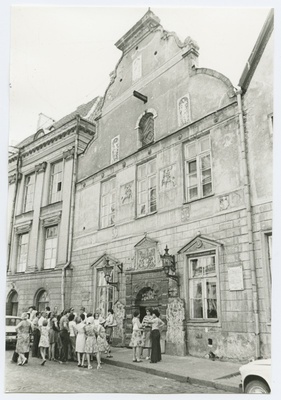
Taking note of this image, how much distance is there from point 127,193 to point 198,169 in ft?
9.75

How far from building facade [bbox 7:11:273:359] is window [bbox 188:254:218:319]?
0.03 meters

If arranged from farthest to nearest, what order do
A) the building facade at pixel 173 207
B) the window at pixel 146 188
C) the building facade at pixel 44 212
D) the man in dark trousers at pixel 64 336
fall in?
the building facade at pixel 44 212 → the window at pixel 146 188 → the man in dark trousers at pixel 64 336 → the building facade at pixel 173 207

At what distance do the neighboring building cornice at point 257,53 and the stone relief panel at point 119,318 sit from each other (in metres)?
7.36

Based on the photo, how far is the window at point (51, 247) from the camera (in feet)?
48.0

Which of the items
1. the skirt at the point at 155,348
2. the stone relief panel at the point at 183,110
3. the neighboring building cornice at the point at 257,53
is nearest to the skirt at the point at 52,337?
the skirt at the point at 155,348

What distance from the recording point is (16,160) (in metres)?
16.0

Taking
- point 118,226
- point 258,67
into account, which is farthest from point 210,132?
point 118,226

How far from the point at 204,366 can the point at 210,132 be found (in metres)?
5.86

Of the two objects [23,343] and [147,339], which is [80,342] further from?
[147,339]

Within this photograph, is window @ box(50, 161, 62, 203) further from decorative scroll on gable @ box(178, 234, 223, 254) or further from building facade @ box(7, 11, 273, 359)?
decorative scroll on gable @ box(178, 234, 223, 254)

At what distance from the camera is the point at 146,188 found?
39.0 feet

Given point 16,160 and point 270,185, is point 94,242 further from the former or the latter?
point 270,185

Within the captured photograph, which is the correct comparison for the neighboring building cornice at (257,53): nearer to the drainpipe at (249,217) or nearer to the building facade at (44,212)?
the drainpipe at (249,217)

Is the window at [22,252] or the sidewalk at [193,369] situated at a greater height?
the window at [22,252]
